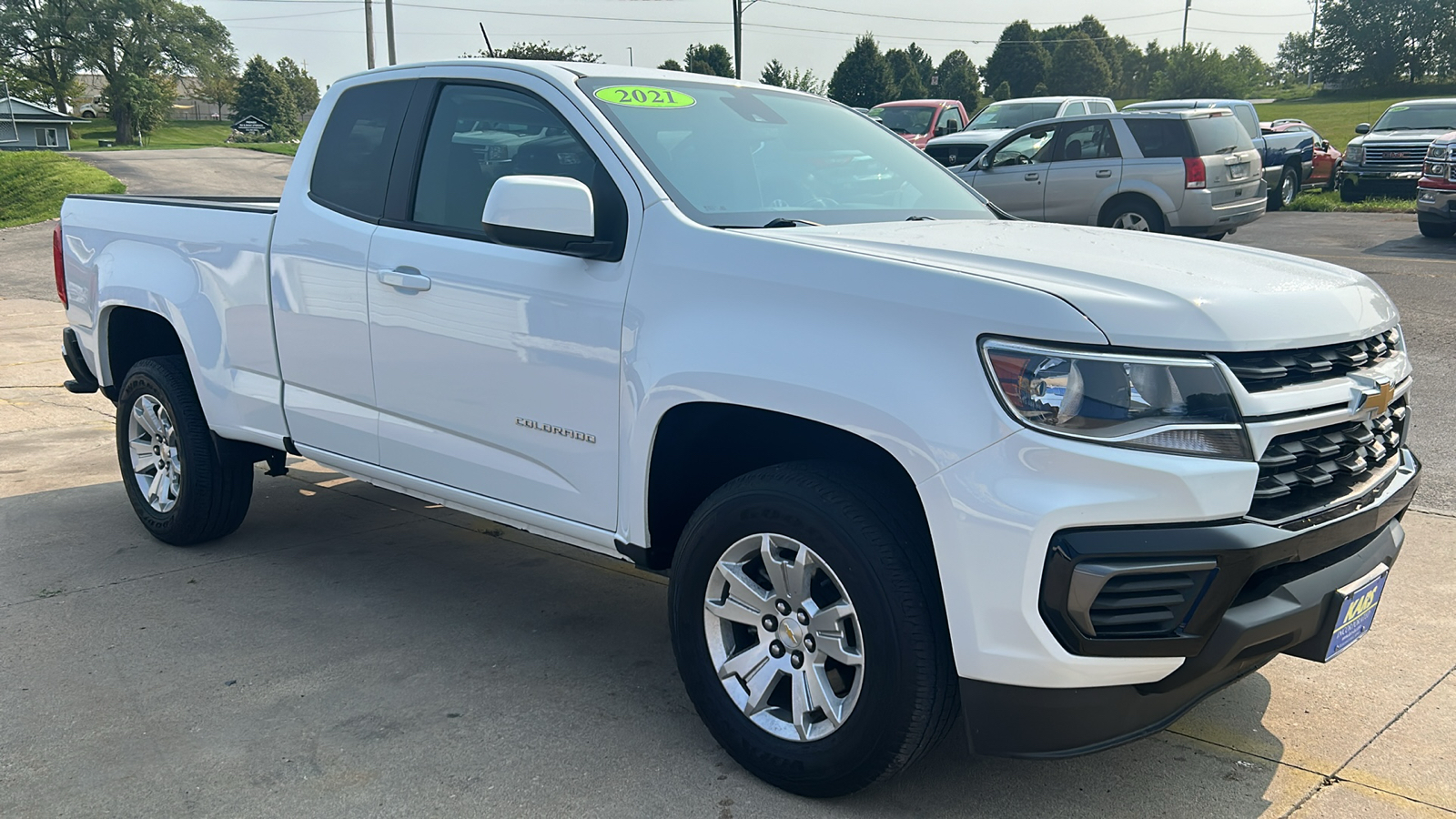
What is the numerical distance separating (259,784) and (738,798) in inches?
49.7

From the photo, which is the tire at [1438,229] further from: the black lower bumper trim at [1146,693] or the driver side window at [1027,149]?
the black lower bumper trim at [1146,693]

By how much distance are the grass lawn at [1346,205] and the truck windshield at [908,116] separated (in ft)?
21.8

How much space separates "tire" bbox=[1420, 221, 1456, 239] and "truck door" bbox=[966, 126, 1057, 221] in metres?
5.22

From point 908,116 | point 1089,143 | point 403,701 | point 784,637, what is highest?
point 908,116

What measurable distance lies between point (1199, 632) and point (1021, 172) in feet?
42.2

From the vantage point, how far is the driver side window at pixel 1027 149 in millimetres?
14562

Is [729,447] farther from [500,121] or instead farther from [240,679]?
[240,679]

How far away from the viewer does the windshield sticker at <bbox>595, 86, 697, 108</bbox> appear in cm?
386

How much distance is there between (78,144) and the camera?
87.1 metres

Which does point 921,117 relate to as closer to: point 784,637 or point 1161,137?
point 1161,137

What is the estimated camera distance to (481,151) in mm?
4078

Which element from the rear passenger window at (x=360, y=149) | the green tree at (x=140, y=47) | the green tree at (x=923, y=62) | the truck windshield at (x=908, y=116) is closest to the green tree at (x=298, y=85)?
the green tree at (x=140, y=47)

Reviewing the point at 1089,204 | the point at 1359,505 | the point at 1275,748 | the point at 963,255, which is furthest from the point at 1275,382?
the point at 1089,204

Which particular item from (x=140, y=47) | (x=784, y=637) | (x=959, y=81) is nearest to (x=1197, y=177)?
(x=784, y=637)
